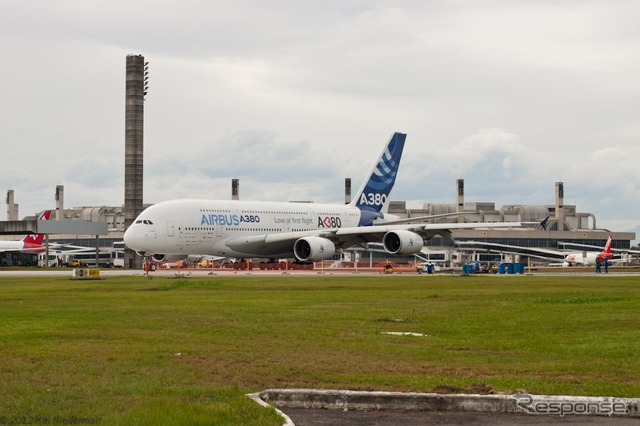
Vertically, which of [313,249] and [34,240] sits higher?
[34,240]

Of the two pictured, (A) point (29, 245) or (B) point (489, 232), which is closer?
(A) point (29, 245)

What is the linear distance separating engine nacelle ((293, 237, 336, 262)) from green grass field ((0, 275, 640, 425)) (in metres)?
31.1

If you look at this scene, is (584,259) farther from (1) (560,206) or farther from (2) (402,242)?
(2) (402,242)

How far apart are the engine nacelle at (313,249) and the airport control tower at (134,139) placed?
105 ft

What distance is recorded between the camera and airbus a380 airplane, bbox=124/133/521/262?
6066 centimetres

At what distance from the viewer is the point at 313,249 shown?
61.6 meters

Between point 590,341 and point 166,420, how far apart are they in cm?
1033

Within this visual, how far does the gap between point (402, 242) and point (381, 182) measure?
17.9 m

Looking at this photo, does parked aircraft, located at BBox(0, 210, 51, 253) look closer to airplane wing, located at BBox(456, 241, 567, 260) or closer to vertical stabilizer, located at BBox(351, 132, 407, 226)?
vertical stabilizer, located at BBox(351, 132, 407, 226)

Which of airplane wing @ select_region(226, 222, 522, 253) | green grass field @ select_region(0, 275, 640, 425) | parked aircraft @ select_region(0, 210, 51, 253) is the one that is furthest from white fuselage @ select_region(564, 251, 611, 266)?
green grass field @ select_region(0, 275, 640, 425)

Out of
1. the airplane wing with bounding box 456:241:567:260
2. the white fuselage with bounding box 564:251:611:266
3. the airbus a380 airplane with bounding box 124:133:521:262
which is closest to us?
the airbus a380 airplane with bounding box 124:133:521:262

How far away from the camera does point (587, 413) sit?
11141 mm

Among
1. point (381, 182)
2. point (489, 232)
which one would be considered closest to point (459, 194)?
point (489, 232)

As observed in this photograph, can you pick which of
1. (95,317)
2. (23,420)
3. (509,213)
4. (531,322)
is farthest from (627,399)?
(509,213)
